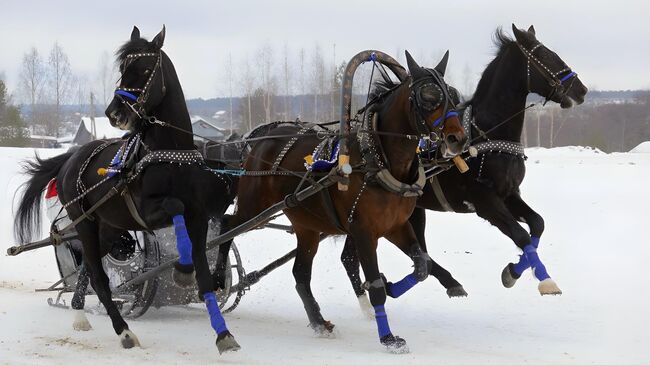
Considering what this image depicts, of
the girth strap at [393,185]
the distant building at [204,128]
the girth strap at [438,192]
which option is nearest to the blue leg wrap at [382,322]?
the girth strap at [393,185]

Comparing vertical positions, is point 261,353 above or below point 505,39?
below

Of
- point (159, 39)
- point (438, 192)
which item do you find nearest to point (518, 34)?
point (438, 192)

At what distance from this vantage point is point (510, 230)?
281 inches

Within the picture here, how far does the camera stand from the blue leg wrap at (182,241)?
A: 6270mm

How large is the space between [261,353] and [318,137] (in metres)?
2.13

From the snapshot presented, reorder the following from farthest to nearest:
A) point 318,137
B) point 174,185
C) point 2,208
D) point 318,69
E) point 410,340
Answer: point 318,69 → point 2,208 → point 318,137 → point 410,340 → point 174,185

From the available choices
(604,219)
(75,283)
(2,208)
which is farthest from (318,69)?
(75,283)

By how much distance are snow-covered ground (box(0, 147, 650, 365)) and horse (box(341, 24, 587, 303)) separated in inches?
31.2

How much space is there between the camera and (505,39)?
7805 mm

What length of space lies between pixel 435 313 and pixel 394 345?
2127mm

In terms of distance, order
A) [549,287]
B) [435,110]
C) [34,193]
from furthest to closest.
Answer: [34,193] < [549,287] < [435,110]

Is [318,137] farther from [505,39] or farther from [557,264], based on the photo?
[557,264]

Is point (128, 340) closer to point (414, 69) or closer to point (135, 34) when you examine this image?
point (135, 34)

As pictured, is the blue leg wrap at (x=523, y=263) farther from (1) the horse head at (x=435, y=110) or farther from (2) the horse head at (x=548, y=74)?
(1) the horse head at (x=435, y=110)
